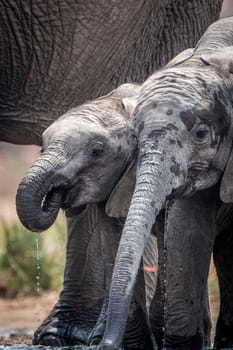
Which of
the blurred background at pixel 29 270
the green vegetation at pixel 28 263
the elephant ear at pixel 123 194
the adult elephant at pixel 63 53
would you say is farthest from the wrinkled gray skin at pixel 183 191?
the green vegetation at pixel 28 263

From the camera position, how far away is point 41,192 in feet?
24.2

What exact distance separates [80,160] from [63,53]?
137 cm

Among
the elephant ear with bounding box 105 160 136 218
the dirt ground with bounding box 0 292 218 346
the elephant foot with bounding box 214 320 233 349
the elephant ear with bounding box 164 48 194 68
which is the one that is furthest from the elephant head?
the dirt ground with bounding box 0 292 218 346

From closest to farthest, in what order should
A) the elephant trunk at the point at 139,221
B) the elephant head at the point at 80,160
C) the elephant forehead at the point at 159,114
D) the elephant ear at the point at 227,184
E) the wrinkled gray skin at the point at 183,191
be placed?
the elephant trunk at the point at 139,221 → the wrinkled gray skin at the point at 183,191 → the elephant forehead at the point at 159,114 → the elephant ear at the point at 227,184 → the elephant head at the point at 80,160

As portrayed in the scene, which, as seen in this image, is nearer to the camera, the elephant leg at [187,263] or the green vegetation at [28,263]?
the elephant leg at [187,263]

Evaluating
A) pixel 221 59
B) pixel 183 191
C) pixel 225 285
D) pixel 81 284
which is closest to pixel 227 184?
pixel 183 191

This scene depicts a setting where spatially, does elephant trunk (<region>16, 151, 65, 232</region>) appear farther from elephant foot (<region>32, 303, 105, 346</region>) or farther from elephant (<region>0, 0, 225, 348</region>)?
elephant (<region>0, 0, 225, 348</region>)

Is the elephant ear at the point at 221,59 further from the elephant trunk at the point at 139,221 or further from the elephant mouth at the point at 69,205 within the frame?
the elephant mouth at the point at 69,205

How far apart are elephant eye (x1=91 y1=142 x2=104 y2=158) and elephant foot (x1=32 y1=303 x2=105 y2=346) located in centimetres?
125

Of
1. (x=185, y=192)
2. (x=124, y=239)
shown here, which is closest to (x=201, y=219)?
(x=185, y=192)

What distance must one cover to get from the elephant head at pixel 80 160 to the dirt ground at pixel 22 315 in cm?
186

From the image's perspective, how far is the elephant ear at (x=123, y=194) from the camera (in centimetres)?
745

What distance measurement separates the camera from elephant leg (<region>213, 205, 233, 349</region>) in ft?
26.1

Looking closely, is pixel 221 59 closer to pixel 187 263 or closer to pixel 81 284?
pixel 187 263
